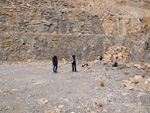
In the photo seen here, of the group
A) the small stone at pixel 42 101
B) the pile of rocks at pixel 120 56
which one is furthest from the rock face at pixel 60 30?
the small stone at pixel 42 101

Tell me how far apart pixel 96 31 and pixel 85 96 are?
2503 centimetres

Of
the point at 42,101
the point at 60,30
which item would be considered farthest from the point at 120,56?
the point at 42,101

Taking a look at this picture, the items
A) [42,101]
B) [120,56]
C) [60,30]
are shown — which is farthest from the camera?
[60,30]

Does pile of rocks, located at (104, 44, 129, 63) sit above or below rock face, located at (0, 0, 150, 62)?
below

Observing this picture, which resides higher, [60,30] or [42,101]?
[60,30]

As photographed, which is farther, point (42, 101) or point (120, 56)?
point (120, 56)

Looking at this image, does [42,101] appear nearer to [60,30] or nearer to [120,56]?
[120,56]

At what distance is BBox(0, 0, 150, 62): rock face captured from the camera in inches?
963

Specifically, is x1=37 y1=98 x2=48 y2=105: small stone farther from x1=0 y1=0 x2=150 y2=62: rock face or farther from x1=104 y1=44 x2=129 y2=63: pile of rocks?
x1=104 y1=44 x2=129 y2=63: pile of rocks

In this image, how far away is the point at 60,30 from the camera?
93.1 feet

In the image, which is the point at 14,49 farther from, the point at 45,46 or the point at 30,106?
the point at 30,106

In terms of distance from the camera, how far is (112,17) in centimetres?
3284

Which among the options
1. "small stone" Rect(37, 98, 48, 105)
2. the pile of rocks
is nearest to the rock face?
the pile of rocks

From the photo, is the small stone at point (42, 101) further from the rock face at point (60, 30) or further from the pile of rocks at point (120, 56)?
the pile of rocks at point (120, 56)
